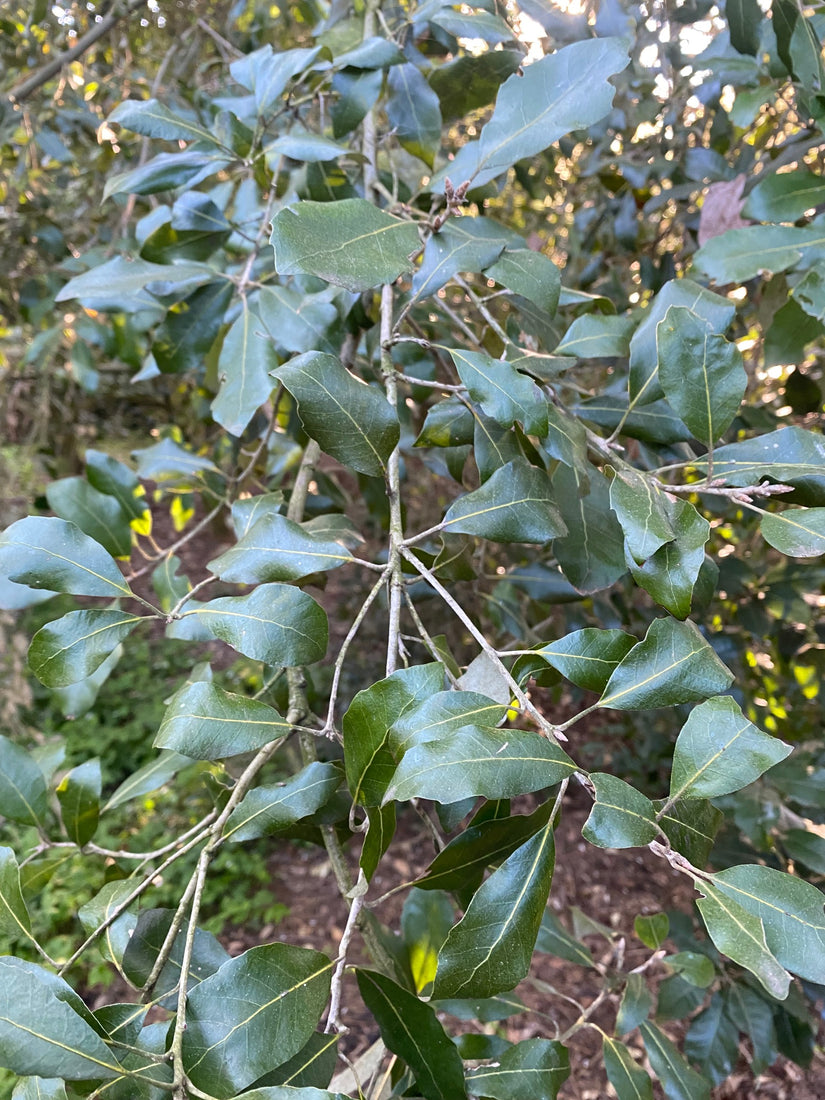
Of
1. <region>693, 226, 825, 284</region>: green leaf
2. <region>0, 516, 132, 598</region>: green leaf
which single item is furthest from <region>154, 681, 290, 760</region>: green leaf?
<region>693, 226, 825, 284</region>: green leaf

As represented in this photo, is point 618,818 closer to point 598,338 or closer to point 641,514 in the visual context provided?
point 641,514

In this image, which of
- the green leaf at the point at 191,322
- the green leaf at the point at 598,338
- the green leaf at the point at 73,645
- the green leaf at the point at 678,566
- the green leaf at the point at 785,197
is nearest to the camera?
the green leaf at the point at 678,566

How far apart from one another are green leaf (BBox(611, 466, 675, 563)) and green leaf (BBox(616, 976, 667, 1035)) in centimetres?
59

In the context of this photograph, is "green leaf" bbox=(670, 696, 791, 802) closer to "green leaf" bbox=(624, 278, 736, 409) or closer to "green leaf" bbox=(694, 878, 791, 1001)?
"green leaf" bbox=(694, 878, 791, 1001)

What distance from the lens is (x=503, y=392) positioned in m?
0.54

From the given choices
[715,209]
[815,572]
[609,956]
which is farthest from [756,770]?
[609,956]

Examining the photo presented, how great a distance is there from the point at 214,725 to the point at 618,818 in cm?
30

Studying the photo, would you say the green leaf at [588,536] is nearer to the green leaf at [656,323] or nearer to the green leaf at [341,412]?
the green leaf at [656,323]

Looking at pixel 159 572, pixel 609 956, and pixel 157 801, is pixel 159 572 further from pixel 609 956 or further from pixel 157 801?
pixel 157 801

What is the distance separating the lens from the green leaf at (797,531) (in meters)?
0.47

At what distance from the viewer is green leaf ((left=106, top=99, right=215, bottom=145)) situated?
739 mm

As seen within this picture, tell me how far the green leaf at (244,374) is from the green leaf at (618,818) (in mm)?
505

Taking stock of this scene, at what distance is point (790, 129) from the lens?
1686mm

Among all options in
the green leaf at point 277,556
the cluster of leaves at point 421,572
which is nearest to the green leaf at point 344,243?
the cluster of leaves at point 421,572
